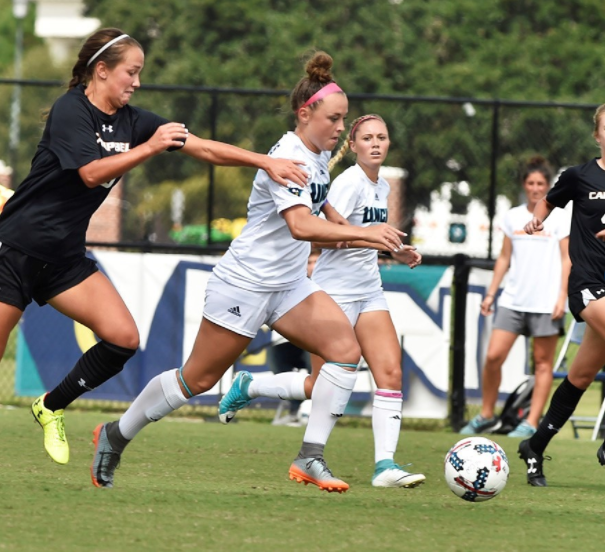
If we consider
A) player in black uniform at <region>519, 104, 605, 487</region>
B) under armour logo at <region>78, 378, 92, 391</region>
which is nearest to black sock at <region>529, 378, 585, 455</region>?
player in black uniform at <region>519, 104, 605, 487</region>

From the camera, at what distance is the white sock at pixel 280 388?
768 centimetres

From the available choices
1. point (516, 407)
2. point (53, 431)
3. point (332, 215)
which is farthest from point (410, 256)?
point (516, 407)

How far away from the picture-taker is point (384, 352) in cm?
720

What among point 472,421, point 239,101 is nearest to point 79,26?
point 239,101

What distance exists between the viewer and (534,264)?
10.5m

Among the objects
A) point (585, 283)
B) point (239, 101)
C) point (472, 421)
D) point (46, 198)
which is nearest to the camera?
point (46, 198)

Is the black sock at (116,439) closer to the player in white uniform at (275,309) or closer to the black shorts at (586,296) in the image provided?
the player in white uniform at (275,309)

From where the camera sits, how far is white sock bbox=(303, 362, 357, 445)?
6.67m

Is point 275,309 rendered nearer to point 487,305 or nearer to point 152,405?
point 152,405

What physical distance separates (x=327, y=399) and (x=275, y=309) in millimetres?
547

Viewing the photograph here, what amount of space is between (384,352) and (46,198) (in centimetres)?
212

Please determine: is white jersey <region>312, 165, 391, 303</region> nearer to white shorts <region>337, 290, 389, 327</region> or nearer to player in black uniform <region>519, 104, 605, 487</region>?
white shorts <region>337, 290, 389, 327</region>

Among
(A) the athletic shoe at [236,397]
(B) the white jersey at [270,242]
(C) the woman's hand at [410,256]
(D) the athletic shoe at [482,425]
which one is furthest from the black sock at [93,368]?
(D) the athletic shoe at [482,425]

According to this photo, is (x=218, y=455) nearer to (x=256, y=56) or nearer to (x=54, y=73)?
(x=256, y=56)
